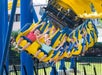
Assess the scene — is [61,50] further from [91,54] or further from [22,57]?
[91,54]

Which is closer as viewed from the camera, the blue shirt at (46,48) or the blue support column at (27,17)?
the blue shirt at (46,48)

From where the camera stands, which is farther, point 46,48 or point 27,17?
point 27,17

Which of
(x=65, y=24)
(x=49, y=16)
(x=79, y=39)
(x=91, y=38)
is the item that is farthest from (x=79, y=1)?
(x=91, y=38)

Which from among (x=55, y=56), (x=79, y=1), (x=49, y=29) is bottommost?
(x=55, y=56)

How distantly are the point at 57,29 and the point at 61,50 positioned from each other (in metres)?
0.39

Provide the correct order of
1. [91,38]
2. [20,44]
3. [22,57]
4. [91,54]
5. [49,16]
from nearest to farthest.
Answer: [20,44] < [49,16] < [22,57] < [91,38] < [91,54]

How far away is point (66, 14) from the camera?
7098 mm

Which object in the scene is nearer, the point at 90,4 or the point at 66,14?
the point at 90,4

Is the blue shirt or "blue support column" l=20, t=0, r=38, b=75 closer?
the blue shirt

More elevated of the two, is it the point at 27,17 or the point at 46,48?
the point at 27,17

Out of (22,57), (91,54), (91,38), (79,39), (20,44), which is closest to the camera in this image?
(20,44)

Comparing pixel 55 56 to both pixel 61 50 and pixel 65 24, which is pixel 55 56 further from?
pixel 65 24

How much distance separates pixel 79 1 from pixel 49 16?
2.10 feet

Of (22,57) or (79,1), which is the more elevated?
(79,1)
